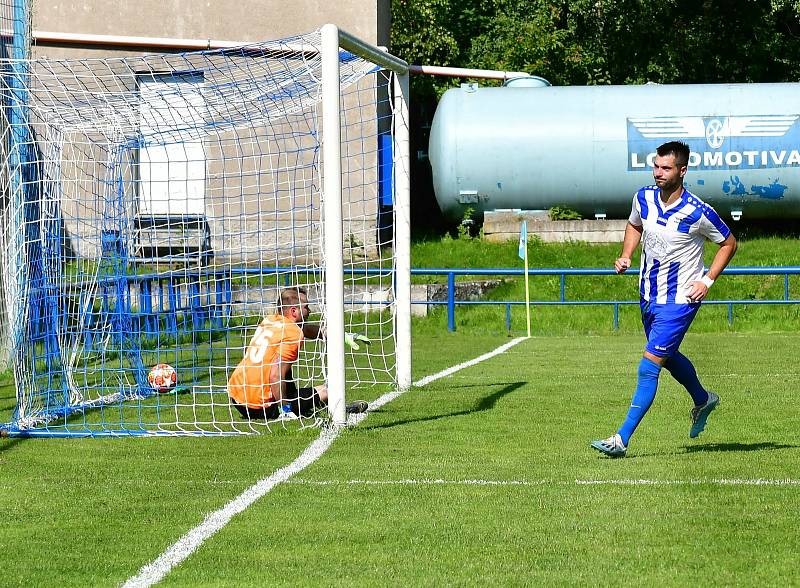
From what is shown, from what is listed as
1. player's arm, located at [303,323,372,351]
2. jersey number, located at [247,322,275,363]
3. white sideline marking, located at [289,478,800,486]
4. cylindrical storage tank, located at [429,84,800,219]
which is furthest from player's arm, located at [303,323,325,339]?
cylindrical storage tank, located at [429,84,800,219]

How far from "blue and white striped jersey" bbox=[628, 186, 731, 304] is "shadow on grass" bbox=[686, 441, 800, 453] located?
1099 millimetres

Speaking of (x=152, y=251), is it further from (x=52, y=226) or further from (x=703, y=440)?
(x=703, y=440)

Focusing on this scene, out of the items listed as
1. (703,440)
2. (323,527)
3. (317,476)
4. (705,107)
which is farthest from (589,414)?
(705,107)

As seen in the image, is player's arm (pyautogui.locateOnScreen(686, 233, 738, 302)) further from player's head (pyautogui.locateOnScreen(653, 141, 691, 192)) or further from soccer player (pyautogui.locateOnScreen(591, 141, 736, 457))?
player's head (pyautogui.locateOnScreen(653, 141, 691, 192))

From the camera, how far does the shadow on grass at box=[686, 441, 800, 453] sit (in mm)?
8039

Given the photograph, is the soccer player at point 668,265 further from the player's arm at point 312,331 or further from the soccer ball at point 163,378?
the soccer ball at point 163,378

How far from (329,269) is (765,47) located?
85.1ft

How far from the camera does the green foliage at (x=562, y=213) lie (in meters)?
25.9

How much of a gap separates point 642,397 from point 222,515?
272 cm

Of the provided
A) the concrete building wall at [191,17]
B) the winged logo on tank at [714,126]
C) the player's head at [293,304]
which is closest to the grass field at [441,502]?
the player's head at [293,304]

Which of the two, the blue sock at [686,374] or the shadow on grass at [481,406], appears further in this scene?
the shadow on grass at [481,406]

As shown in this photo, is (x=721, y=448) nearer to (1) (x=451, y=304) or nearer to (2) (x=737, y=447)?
(2) (x=737, y=447)

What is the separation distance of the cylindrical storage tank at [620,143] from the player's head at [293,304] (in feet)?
52.6

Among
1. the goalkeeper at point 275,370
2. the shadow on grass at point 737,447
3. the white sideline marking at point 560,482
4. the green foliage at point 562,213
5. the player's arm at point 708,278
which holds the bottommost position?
the shadow on grass at point 737,447
